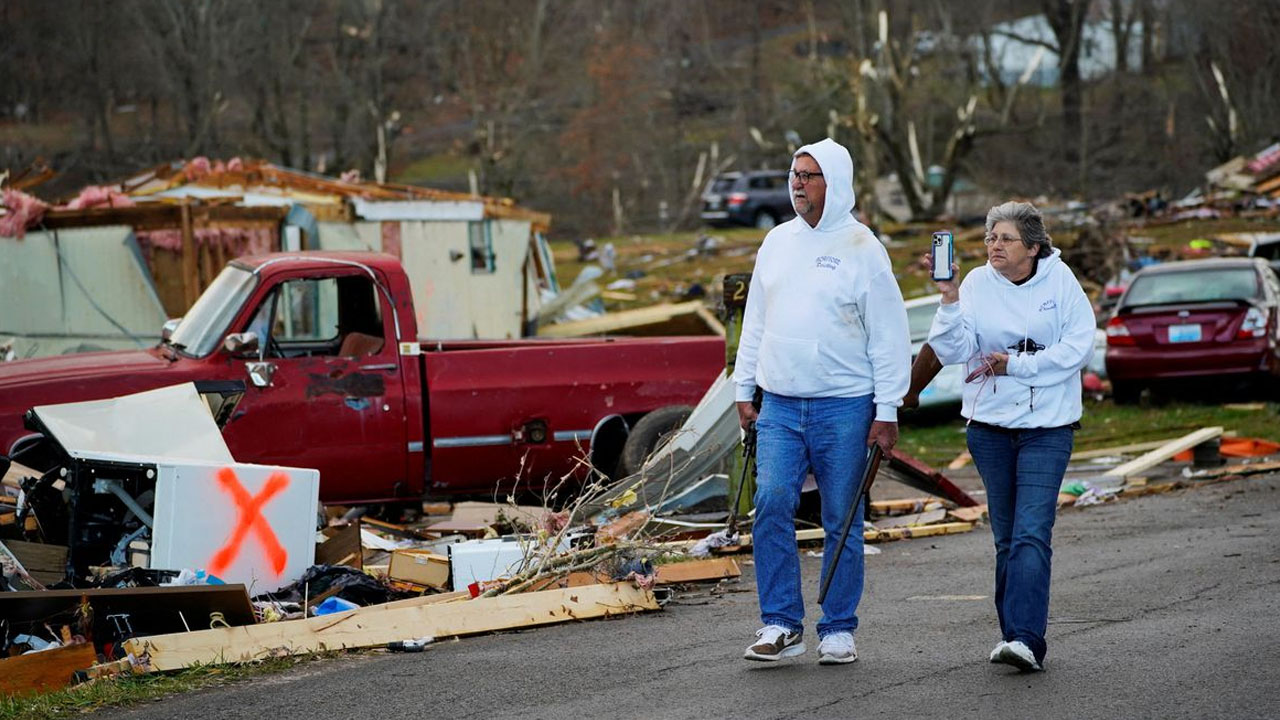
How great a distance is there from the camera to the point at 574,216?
166 ft

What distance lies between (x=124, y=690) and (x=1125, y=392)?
14.4 metres

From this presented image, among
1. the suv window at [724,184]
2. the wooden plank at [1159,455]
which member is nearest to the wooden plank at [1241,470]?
the wooden plank at [1159,455]

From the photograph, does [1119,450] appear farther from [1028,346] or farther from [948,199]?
[948,199]

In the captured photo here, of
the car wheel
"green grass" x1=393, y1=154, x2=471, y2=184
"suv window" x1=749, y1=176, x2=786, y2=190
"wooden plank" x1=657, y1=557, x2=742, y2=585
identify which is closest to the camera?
"wooden plank" x1=657, y1=557, x2=742, y2=585

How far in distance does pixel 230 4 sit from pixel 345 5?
14.3 ft

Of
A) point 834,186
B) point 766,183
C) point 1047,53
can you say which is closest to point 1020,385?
point 834,186

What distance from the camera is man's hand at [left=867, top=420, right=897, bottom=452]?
6379 millimetres

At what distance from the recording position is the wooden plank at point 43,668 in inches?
259

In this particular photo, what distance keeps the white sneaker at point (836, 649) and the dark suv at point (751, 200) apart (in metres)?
37.9

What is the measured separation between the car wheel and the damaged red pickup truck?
815cm

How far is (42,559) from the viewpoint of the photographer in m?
8.49

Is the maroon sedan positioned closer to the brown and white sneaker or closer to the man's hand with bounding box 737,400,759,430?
the man's hand with bounding box 737,400,759,430

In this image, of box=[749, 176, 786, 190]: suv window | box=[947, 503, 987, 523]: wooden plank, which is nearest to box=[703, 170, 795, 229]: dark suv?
box=[749, 176, 786, 190]: suv window

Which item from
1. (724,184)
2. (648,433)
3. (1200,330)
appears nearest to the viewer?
(648,433)
